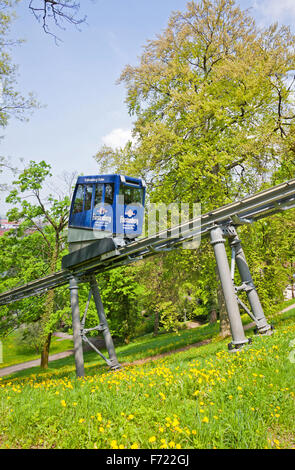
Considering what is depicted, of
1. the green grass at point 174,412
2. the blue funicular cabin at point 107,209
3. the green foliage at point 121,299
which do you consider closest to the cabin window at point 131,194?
the blue funicular cabin at point 107,209

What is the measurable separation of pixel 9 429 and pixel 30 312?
17.7 meters

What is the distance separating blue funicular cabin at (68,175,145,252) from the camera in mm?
10195

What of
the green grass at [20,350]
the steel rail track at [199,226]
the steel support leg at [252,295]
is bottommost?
the green grass at [20,350]

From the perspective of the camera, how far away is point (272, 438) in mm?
3736

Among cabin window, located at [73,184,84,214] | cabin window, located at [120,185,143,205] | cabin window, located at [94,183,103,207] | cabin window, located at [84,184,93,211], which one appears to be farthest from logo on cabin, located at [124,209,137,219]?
cabin window, located at [73,184,84,214]

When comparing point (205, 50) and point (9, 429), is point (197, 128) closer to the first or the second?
point (205, 50)

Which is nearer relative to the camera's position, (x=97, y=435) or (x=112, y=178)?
(x=97, y=435)

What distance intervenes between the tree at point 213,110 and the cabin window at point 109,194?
4989 mm

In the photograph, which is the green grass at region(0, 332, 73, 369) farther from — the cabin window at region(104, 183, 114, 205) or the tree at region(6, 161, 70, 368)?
the cabin window at region(104, 183, 114, 205)

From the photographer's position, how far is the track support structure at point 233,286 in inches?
314

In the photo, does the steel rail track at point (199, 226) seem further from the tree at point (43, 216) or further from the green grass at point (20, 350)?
the green grass at point (20, 350)

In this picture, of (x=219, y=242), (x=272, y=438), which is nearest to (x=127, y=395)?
(x=272, y=438)

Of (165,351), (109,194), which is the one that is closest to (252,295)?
(109,194)
